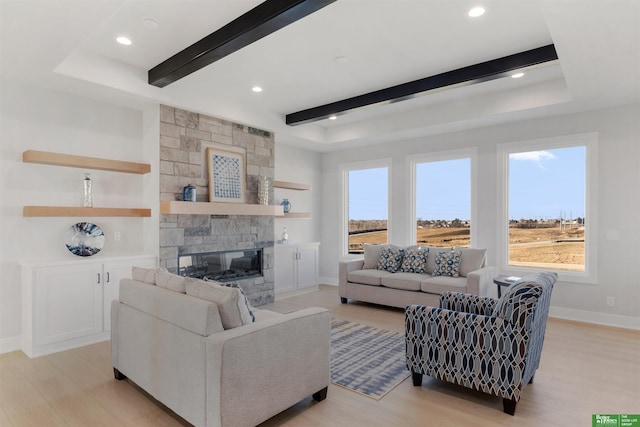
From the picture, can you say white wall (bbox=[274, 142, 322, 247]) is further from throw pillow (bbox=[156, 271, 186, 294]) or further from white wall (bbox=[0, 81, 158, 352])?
throw pillow (bbox=[156, 271, 186, 294])

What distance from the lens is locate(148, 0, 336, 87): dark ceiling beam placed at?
8.39 feet

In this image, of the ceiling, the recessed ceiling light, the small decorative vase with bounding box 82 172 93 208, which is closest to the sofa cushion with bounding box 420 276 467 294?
the ceiling

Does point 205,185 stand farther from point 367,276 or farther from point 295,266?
point 367,276

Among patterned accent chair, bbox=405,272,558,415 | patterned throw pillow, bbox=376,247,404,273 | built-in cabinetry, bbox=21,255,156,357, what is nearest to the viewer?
patterned accent chair, bbox=405,272,558,415

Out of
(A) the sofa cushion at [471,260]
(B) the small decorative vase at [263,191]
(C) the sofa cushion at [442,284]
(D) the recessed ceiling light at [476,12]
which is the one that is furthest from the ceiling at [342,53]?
(C) the sofa cushion at [442,284]

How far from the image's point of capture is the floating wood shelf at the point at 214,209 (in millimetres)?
4238

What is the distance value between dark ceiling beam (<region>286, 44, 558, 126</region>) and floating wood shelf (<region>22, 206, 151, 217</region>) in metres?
2.71

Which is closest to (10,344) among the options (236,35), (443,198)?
(236,35)

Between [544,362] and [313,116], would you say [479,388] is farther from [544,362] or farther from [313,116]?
[313,116]

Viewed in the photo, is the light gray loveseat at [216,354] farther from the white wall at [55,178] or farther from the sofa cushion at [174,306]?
the white wall at [55,178]

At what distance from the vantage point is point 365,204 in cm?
698

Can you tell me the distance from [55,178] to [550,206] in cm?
613

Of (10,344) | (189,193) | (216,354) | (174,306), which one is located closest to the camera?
(216,354)

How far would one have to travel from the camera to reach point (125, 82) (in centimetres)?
387
